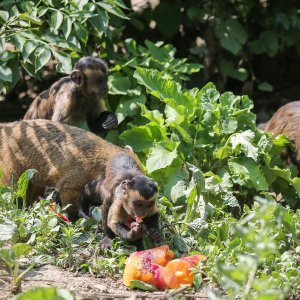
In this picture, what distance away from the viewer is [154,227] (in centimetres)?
716

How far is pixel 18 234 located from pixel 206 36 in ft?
19.3

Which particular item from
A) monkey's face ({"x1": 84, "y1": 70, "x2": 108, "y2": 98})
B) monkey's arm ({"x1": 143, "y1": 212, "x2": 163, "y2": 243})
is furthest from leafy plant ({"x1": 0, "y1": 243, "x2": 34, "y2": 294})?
monkey's face ({"x1": 84, "y1": 70, "x2": 108, "y2": 98})

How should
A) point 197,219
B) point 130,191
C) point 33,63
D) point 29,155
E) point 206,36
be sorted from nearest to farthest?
point 130,191
point 197,219
point 29,155
point 33,63
point 206,36

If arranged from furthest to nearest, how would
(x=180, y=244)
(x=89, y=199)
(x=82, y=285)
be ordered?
(x=89, y=199) < (x=180, y=244) < (x=82, y=285)

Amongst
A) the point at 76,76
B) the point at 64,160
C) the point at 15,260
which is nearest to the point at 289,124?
the point at 76,76

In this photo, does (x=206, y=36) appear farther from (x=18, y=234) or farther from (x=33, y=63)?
(x=18, y=234)

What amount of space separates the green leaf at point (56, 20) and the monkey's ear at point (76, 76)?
1.83 feet

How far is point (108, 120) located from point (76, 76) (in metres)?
0.56

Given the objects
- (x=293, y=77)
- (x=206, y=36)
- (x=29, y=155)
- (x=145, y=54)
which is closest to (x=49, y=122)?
(x=29, y=155)

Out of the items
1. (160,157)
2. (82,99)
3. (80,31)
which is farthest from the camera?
(82,99)

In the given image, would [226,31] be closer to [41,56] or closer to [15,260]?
[41,56]

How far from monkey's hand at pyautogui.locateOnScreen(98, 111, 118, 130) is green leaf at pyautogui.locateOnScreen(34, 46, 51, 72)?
3.50ft

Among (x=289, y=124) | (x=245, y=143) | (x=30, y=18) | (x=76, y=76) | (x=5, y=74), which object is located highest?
(x=30, y=18)

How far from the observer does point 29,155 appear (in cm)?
805
